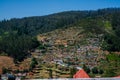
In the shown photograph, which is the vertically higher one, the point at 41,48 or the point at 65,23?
the point at 65,23

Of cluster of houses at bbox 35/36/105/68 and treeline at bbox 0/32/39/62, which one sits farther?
treeline at bbox 0/32/39/62

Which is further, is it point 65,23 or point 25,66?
point 65,23

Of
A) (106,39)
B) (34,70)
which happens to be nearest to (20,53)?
(34,70)

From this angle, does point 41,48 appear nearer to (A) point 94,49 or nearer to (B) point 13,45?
(B) point 13,45

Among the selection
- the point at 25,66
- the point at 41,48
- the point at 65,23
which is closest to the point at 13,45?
the point at 41,48

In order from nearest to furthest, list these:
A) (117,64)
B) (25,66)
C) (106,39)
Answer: (117,64)
(25,66)
(106,39)

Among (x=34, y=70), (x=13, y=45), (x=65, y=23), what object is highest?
(x=65, y=23)

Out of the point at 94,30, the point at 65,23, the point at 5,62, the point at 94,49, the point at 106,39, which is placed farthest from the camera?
the point at 65,23

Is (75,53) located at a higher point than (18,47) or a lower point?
lower

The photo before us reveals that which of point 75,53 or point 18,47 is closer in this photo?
point 75,53

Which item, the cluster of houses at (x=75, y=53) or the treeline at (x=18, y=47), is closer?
the cluster of houses at (x=75, y=53)

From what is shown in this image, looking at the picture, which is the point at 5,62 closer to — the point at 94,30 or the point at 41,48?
the point at 41,48
